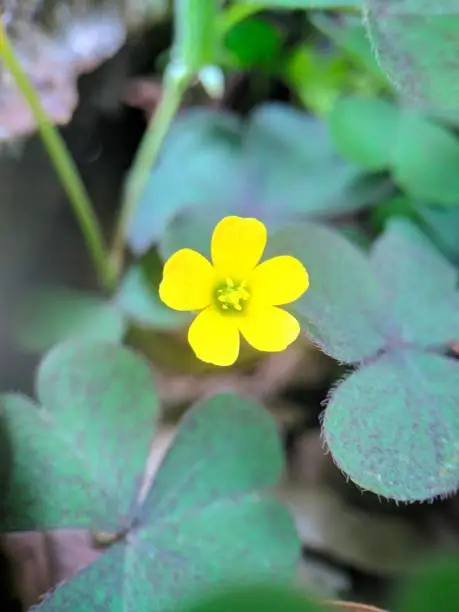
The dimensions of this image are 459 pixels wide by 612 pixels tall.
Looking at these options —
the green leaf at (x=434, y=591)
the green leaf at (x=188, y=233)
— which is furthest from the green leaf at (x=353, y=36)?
the green leaf at (x=434, y=591)

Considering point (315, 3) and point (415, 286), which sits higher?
point (315, 3)

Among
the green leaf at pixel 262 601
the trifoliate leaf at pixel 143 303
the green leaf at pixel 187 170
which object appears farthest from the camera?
the green leaf at pixel 187 170

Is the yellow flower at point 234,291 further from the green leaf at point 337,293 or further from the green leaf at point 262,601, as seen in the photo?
the green leaf at point 262,601

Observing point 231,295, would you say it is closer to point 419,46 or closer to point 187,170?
point 419,46

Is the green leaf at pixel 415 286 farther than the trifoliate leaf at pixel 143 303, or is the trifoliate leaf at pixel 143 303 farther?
the trifoliate leaf at pixel 143 303

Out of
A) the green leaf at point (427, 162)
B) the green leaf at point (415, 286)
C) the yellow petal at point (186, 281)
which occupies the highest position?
the yellow petal at point (186, 281)

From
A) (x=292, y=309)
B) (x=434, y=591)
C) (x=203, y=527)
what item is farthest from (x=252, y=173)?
(x=434, y=591)

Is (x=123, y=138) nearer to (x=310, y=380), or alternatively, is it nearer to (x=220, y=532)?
(x=310, y=380)

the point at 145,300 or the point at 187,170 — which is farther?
the point at 187,170

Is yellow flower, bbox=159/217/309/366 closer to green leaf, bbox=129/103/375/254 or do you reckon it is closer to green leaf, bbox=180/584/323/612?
green leaf, bbox=180/584/323/612
